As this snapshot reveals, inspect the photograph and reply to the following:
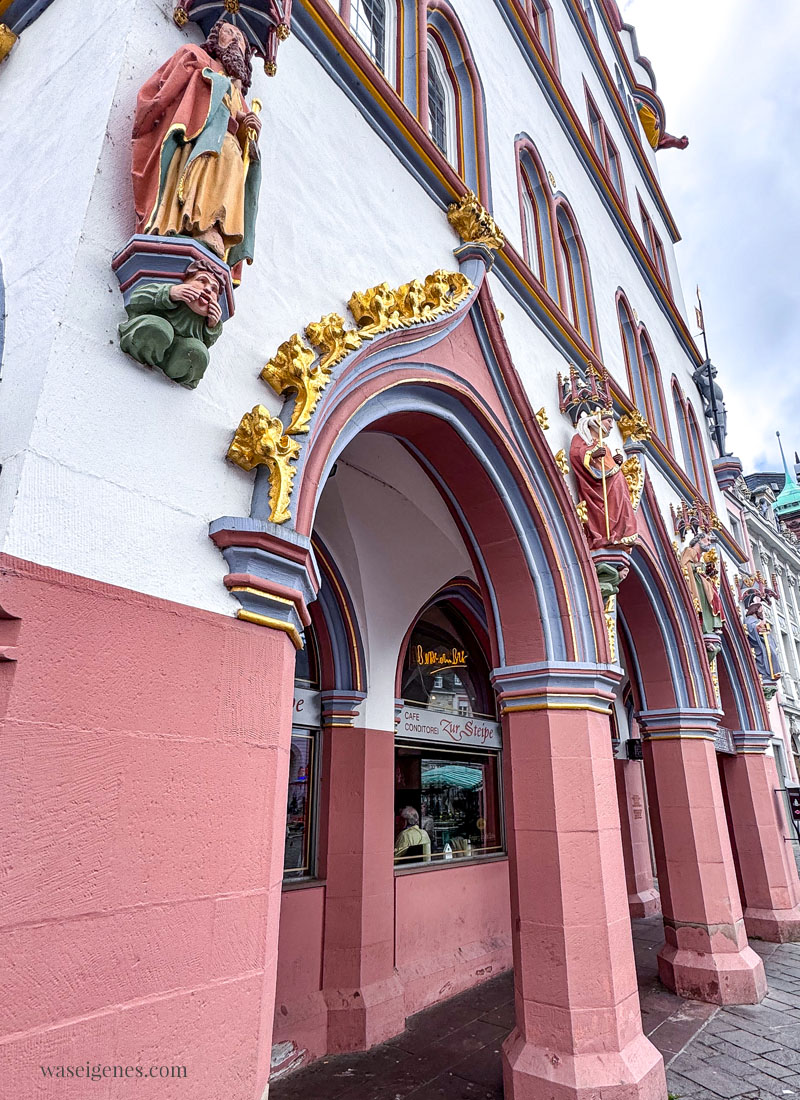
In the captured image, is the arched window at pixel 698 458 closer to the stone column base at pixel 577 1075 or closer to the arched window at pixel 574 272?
the arched window at pixel 574 272

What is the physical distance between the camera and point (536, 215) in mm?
7422

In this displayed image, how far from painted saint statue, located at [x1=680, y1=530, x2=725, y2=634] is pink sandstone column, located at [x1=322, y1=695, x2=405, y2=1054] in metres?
4.23

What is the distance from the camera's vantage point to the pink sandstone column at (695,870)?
6945 mm

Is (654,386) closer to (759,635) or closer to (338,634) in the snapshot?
(759,635)

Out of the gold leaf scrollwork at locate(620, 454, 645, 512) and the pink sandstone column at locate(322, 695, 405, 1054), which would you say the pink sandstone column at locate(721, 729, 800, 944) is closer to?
the gold leaf scrollwork at locate(620, 454, 645, 512)

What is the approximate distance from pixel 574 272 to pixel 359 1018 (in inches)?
294

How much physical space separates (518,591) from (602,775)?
1397 mm

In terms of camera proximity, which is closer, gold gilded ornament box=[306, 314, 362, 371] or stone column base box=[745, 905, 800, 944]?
gold gilded ornament box=[306, 314, 362, 371]

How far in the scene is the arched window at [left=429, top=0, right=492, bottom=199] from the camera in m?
5.93

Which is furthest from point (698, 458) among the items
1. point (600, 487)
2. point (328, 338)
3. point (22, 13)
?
point (22, 13)

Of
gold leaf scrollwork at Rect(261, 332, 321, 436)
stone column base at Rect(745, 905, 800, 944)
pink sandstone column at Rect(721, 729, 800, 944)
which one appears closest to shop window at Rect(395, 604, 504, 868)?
pink sandstone column at Rect(721, 729, 800, 944)

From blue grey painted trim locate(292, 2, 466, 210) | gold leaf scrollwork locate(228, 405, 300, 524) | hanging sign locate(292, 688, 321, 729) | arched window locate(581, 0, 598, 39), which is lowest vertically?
hanging sign locate(292, 688, 321, 729)

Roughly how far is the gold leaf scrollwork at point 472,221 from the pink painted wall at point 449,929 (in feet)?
17.6

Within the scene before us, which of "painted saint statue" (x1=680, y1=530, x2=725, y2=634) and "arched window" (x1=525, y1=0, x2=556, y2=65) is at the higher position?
"arched window" (x1=525, y1=0, x2=556, y2=65)
